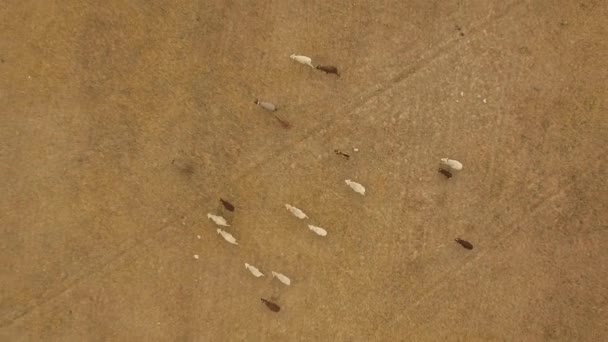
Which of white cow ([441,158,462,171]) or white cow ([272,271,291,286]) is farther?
white cow ([272,271,291,286])

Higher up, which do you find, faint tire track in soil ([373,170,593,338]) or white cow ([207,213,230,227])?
faint tire track in soil ([373,170,593,338])

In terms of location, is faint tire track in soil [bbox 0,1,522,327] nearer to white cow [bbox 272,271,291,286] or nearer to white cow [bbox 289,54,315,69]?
white cow [bbox 289,54,315,69]

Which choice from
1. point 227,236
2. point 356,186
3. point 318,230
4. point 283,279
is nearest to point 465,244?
point 356,186

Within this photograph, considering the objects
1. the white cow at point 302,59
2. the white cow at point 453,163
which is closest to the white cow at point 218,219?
the white cow at point 302,59

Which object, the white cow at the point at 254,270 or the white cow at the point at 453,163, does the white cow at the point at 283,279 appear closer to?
the white cow at the point at 254,270

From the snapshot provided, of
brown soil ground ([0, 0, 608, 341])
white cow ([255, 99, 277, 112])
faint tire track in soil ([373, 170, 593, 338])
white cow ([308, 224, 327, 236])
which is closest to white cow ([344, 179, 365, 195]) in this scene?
brown soil ground ([0, 0, 608, 341])

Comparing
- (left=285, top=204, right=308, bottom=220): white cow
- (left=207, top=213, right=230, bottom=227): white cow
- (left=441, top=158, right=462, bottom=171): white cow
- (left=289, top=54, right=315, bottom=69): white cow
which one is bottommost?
(left=207, top=213, right=230, bottom=227): white cow
